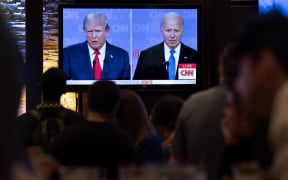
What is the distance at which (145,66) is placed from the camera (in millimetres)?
5289

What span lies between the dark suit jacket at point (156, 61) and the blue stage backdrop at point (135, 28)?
56 mm

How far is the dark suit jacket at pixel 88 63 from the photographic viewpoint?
205 inches

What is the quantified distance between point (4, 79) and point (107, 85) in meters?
1.79

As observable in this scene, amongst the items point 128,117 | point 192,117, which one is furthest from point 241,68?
point 128,117

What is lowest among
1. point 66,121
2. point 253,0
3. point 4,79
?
point 66,121

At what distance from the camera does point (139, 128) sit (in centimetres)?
254

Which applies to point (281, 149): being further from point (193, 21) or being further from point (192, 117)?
point (193, 21)

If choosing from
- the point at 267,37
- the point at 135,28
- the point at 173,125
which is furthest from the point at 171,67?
the point at 267,37

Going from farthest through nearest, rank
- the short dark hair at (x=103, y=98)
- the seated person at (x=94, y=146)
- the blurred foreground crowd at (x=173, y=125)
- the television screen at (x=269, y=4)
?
the television screen at (x=269, y=4), the short dark hair at (x=103, y=98), the seated person at (x=94, y=146), the blurred foreground crowd at (x=173, y=125)

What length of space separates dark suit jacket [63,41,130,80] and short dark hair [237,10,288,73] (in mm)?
4376

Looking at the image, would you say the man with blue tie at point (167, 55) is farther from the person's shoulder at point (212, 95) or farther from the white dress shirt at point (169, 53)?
the person's shoulder at point (212, 95)

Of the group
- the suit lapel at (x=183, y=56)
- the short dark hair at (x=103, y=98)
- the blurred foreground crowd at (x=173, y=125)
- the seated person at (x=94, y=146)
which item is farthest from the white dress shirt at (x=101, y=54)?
the seated person at (x=94, y=146)

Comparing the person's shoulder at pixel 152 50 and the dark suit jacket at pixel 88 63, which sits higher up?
the person's shoulder at pixel 152 50

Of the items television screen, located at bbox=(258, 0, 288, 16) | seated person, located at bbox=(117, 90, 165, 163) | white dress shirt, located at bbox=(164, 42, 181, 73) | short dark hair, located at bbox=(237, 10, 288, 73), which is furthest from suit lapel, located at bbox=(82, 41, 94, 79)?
short dark hair, located at bbox=(237, 10, 288, 73)
